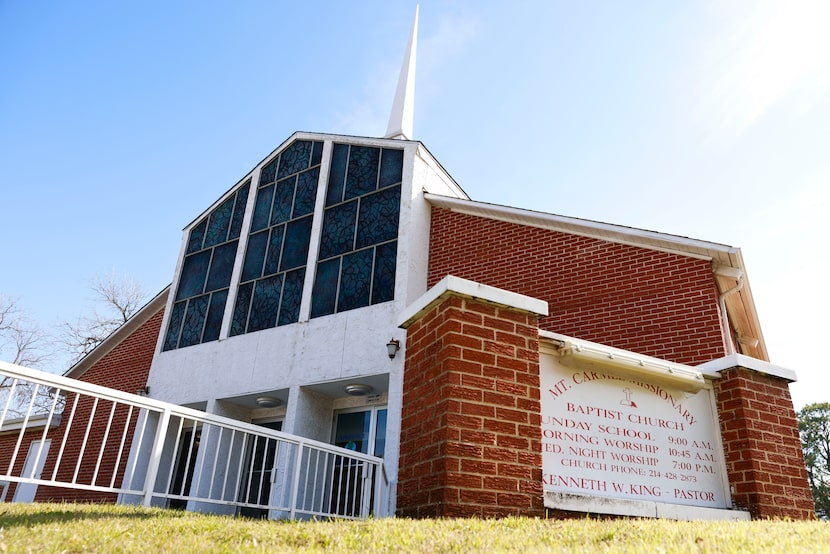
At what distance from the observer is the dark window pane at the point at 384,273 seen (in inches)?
406

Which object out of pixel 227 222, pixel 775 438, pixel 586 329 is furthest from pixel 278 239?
pixel 775 438

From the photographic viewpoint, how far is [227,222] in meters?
13.9

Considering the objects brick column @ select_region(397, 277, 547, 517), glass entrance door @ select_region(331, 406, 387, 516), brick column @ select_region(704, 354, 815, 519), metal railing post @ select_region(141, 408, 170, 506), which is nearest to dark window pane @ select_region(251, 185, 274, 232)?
glass entrance door @ select_region(331, 406, 387, 516)

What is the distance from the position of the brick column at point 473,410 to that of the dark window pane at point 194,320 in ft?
29.8

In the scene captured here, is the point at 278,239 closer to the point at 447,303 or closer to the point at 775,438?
the point at 447,303

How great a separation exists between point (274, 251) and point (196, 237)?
9.74 ft

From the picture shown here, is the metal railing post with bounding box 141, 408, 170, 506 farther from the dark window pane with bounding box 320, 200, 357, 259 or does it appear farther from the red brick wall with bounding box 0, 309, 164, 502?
the red brick wall with bounding box 0, 309, 164, 502

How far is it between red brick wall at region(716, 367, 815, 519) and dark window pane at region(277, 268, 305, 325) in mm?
7688

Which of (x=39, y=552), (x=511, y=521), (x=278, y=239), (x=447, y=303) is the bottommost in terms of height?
(x=39, y=552)

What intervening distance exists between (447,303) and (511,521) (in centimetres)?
146

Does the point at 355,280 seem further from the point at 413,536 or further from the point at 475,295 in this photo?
the point at 413,536

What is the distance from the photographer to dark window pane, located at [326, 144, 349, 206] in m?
12.2

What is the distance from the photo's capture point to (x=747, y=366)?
198 inches

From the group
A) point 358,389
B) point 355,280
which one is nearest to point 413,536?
point 358,389
